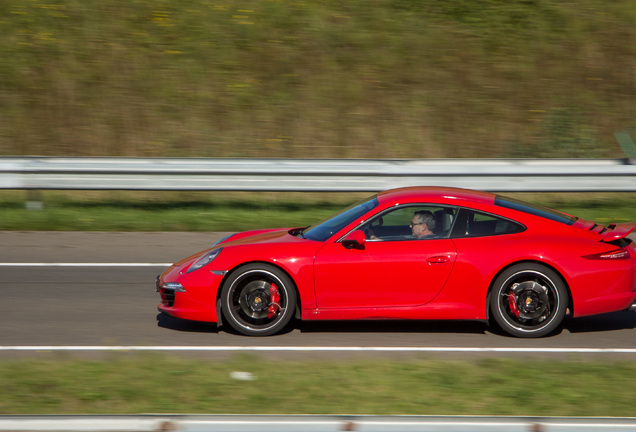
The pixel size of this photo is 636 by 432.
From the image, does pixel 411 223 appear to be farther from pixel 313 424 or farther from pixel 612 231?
pixel 313 424

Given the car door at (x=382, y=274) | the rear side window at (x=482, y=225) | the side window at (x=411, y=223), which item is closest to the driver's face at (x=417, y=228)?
the side window at (x=411, y=223)

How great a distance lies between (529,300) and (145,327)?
3.38 meters

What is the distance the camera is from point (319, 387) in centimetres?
505

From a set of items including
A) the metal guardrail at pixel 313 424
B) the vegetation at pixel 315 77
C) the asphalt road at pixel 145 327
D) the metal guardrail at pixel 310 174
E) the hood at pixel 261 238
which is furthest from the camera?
the vegetation at pixel 315 77

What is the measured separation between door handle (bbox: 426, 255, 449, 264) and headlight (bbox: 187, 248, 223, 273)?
1.82 metres

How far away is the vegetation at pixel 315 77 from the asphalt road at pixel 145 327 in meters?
8.33

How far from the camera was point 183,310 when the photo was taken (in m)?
6.60

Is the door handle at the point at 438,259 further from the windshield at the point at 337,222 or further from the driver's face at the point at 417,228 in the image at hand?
the windshield at the point at 337,222

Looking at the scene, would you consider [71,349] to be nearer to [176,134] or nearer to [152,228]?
[152,228]

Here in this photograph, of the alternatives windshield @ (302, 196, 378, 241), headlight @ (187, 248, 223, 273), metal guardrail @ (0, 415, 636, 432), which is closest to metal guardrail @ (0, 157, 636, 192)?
windshield @ (302, 196, 378, 241)

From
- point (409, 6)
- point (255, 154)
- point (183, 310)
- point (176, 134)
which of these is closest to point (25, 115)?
point (176, 134)

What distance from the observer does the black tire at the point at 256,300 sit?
21.4ft

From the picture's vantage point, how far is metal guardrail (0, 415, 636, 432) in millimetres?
3225

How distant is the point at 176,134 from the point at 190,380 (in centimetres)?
1250
